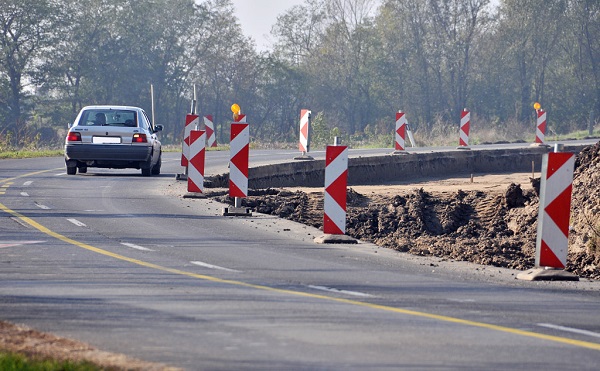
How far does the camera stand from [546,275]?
10562 millimetres

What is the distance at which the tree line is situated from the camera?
72.3 metres

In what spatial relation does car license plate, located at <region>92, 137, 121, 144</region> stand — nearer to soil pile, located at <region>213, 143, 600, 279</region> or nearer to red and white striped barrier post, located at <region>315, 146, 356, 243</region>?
soil pile, located at <region>213, 143, 600, 279</region>

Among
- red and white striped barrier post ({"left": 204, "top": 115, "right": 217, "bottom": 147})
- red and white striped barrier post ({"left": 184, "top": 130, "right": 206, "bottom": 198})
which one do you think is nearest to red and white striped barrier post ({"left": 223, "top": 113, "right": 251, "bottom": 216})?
red and white striped barrier post ({"left": 184, "top": 130, "right": 206, "bottom": 198})

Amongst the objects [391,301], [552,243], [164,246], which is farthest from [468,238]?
[391,301]

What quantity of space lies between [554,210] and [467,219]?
5.34m

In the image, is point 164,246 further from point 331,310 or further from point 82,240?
point 331,310

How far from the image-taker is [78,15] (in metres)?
70.2

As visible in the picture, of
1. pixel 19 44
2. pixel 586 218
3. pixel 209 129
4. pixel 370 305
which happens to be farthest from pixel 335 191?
pixel 19 44

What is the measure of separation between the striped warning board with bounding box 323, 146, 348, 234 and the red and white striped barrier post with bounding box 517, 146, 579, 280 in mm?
3241

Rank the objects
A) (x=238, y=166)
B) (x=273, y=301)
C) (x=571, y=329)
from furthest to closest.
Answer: (x=238, y=166)
(x=273, y=301)
(x=571, y=329)

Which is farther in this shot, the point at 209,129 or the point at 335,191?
the point at 209,129

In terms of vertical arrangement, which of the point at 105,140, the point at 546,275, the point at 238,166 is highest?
the point at 105,140

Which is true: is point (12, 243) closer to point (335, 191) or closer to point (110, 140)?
point (335, 191)

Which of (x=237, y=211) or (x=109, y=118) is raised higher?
(x=109, y=118)
